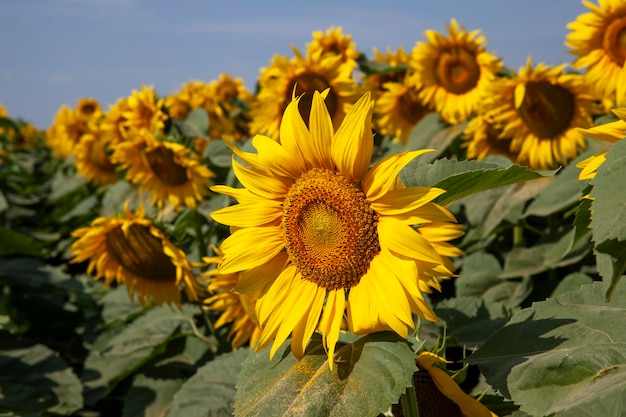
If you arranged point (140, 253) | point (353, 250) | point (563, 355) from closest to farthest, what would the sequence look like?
point (563, 355)
point (353, 250)
point (140, 253)

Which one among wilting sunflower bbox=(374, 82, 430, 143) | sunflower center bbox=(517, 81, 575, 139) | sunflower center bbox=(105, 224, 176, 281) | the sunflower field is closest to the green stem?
the sunflower field

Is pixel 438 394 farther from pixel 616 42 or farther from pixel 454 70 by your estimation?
pixel 454 70

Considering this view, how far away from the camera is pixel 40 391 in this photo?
3475 millimetres

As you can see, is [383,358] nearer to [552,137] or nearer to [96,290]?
[552,137]

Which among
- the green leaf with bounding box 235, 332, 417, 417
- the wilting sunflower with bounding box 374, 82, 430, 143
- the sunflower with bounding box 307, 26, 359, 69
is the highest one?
the sunflower with bounding box 307, 26, 359, 69

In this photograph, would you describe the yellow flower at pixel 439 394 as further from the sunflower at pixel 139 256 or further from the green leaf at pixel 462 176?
the sunflower at pixel 139 256

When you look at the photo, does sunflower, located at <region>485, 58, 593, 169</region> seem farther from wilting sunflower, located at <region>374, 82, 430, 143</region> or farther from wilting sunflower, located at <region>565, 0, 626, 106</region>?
wilting sunflower, located at <region>374, 82, 430, 143</region>

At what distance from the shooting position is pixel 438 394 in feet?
4.78

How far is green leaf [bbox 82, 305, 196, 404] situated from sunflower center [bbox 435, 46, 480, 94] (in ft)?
6.41

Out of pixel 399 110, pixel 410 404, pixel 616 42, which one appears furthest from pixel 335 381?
pixel 399 110

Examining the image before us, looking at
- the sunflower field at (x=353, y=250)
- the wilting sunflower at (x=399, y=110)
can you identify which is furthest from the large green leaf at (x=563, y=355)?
the wilting sunflower at (x=399, y=110)

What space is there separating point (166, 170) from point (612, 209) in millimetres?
2903

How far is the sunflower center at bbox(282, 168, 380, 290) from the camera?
1431 mm

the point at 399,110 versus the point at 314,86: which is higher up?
the point at 314,86
